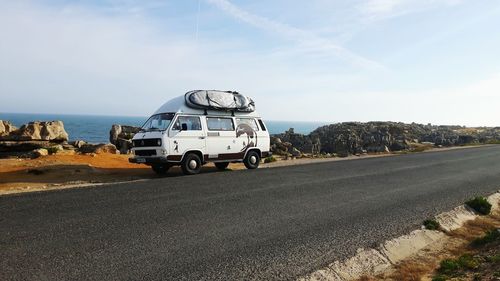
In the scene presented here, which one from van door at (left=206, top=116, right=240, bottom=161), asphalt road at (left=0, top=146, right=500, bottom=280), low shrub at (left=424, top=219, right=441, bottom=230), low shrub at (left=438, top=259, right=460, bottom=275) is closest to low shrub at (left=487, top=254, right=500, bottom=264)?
low shrub at (left=438, top=259, right=460, bottom=275)

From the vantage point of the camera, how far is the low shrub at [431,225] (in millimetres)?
8980

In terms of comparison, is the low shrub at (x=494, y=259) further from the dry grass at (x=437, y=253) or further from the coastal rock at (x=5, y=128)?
the coastal rock at (x=5, y=128)

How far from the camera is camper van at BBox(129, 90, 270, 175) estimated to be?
612 inches

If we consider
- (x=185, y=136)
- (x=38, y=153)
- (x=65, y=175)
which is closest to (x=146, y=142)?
(x=185, y=136)

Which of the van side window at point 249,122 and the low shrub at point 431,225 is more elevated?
the van side window at point 249,122

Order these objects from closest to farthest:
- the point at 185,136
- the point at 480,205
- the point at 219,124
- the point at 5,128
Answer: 1. the point at 480,205
2. the point at 185,136
3. the point at 219,124
4. the point at 5,128

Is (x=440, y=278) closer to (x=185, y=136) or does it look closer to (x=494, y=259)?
(x=494, y=259)

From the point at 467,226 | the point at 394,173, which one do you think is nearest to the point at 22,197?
the point at 467,226

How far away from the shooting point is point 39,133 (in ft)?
79.9

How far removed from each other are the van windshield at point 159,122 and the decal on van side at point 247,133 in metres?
3.22

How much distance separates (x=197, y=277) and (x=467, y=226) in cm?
709

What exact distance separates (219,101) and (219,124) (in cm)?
96

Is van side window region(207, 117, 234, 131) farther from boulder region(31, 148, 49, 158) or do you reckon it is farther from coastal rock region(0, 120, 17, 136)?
coastal rock region(0, 120, 17, 136)

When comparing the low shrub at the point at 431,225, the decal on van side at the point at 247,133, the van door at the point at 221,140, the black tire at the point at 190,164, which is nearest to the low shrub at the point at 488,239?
the low shrub at the point at 431,225
